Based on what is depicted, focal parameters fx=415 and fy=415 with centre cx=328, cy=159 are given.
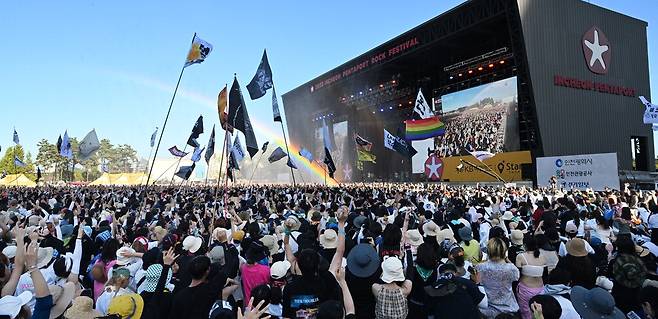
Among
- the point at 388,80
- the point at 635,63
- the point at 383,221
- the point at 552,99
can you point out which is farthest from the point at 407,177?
the point at 383,221

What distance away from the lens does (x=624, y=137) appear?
27125 millimetres

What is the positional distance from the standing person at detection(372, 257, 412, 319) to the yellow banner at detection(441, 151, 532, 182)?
80.6ft

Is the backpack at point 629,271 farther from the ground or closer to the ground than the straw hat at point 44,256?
closer to the ground

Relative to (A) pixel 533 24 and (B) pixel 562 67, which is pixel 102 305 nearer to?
(A) pixel 533 24

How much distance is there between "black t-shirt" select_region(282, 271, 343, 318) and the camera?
285 centimetres

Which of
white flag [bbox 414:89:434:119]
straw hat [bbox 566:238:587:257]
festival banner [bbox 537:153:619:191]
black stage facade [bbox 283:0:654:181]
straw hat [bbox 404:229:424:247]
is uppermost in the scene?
black stage facade [bbox 283:0:654:181]

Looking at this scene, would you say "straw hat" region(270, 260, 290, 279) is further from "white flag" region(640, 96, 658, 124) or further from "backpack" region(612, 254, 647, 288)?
"white flag" region(640, 96, 658, 124)

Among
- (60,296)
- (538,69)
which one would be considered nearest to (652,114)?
(538,69)

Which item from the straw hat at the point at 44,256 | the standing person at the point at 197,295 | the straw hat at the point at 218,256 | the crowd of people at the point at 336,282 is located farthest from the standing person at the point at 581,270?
the straw hat at the point at 44,256

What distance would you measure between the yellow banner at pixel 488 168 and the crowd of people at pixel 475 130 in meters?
0.58

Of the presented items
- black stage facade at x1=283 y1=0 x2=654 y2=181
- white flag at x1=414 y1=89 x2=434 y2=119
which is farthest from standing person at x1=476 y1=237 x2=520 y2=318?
black stage facade at x1=283 y1=0 x2=654 y2=181

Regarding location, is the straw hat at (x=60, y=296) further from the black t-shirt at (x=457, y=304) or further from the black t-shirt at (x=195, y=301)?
the black t-shirt at (x=457, y=304)

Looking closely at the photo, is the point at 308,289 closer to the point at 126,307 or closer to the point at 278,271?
the point at 278,271

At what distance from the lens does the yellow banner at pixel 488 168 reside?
25328mm
